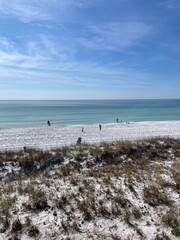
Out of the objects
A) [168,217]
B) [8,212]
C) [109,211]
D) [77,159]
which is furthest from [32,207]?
[77,159]

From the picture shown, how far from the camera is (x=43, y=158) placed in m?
10.9

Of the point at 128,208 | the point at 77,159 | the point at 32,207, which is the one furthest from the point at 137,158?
the point at 32,207

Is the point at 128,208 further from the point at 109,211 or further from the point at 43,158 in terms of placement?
the point at 43,158

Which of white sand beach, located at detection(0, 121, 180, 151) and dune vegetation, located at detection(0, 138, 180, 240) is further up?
dune vegetation, located at detection(0, 138, 180, 240)

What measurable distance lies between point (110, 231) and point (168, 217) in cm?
145

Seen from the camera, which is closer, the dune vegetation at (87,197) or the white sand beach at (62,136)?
the dune vegetation at (87,197)

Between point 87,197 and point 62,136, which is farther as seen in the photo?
point 62,136

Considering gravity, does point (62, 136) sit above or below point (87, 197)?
below

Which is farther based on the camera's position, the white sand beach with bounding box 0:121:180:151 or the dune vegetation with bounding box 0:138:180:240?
the white sand beach with bounding box 0:121:180:151

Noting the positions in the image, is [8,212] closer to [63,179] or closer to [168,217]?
[63,179]

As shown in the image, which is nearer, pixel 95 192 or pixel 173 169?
pixel 95 192

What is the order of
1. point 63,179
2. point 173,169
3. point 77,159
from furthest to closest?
1. point 77,159
2. point 173,169
3. point 63,179

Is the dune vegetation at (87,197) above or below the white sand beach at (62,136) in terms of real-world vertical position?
above

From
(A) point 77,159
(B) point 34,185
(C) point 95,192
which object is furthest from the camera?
(A) point 77,159
